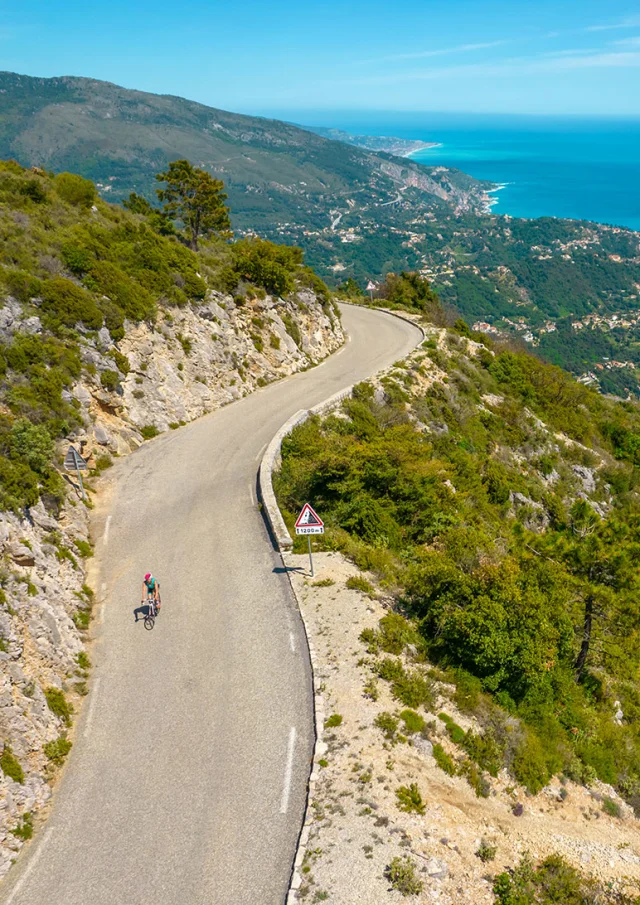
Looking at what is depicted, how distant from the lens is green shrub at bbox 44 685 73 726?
32.8 feet

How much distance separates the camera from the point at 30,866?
7848 millimetres

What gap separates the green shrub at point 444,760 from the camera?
927cm

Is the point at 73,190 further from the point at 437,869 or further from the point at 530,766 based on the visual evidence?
the point at 437,869

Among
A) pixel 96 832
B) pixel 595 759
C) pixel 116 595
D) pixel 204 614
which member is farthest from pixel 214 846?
pixel 595 759

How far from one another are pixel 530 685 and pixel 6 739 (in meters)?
10.8

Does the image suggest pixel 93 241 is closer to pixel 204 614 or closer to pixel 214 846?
pixel 204 614

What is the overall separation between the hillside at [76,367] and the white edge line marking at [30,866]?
310mm

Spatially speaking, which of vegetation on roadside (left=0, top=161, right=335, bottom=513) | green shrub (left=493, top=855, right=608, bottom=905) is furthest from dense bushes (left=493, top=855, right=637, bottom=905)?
vegetation on roadside (left=0, top=161, right=335, bottom=513)

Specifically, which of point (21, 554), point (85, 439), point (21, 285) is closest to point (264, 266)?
point (21, 285)

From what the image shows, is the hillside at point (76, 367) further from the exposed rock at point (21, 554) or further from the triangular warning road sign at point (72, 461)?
the triangular warning road sign at point (72, 461)

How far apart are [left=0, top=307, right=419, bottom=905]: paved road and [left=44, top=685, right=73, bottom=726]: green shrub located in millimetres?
340

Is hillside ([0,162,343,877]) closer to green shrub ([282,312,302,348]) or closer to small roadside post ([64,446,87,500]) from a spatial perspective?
green shrub ([282,312,302,348])

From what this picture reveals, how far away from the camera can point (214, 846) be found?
25.9ft

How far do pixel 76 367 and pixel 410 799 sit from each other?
1847 centimetres
